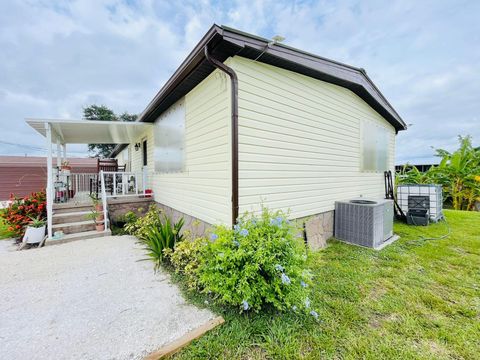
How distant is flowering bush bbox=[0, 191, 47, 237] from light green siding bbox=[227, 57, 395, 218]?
18.1 ft

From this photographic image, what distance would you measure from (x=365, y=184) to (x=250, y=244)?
530 cm

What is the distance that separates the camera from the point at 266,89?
139 inches

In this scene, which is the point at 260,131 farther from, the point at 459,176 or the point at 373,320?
the point at 459,176

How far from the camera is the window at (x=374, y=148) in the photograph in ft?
19.5

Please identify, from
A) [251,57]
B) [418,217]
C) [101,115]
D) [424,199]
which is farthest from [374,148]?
[101,115]

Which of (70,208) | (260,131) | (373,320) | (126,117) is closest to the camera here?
(373,320)

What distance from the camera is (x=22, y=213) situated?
5.24 metres

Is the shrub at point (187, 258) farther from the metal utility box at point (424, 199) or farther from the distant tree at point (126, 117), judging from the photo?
the distant tree at point (126, 117)

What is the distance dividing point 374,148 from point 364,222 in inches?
118

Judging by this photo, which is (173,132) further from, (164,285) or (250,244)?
(250,244)

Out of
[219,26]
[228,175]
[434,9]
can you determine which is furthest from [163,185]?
[434,9]

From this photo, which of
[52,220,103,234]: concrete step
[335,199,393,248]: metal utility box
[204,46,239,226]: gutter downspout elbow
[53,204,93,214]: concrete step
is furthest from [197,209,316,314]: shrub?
[53,204,93,214]: concrete step

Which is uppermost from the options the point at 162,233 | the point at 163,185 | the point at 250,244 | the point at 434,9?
the point at 434,9

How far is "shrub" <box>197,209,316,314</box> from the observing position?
6.95ft
